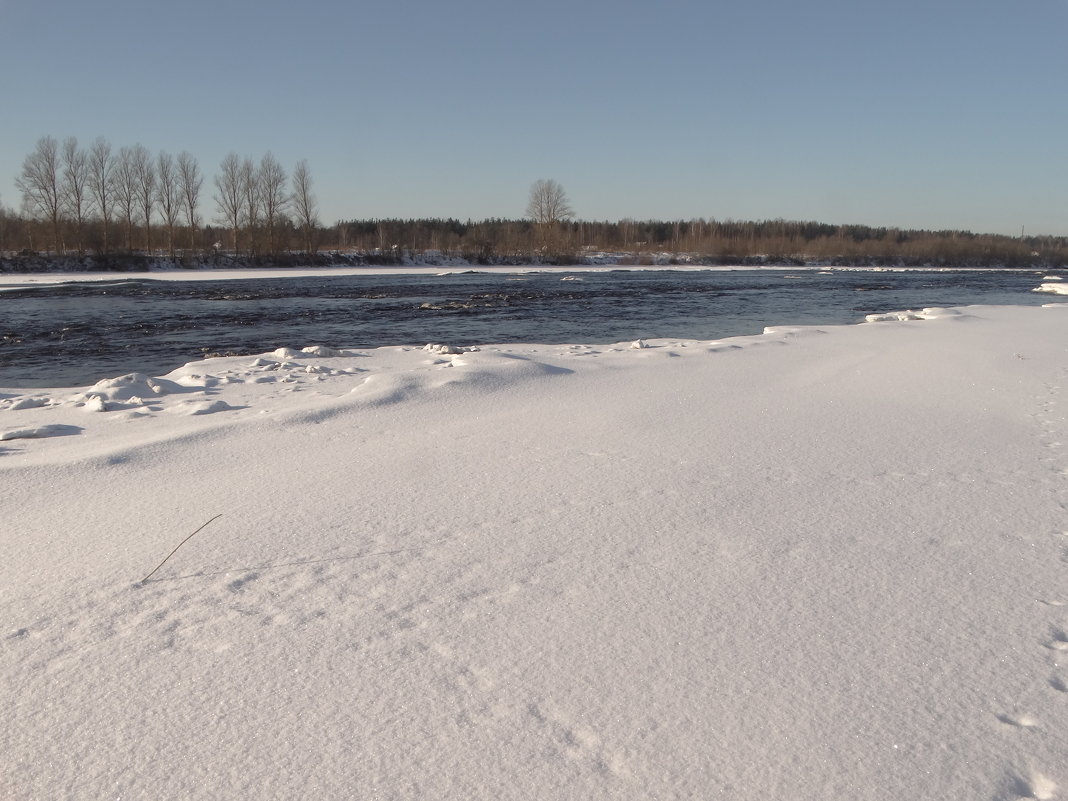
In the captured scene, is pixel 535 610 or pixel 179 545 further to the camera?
pixel 179 545

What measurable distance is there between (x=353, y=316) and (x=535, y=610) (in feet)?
45.9

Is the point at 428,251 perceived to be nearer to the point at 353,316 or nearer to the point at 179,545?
the point at 353,316

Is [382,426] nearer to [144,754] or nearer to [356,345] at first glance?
[144,754]

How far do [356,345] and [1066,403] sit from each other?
8587 mm

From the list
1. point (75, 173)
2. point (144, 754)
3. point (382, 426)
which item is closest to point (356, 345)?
point (382, 426)

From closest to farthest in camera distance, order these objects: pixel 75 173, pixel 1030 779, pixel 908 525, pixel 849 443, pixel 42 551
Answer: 1. pixel 1030 779
2. pixel 42 551
3. pixel 908 525
4. pixel 849 443
5. pixel 75 173

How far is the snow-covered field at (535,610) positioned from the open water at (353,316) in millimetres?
5822

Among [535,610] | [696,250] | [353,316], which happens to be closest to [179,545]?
[535,610]

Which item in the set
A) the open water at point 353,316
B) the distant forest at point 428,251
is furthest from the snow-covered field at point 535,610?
the distant forest at point 428,251

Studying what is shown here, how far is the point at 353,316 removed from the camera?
15484mm

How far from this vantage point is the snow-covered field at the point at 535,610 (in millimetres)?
1635

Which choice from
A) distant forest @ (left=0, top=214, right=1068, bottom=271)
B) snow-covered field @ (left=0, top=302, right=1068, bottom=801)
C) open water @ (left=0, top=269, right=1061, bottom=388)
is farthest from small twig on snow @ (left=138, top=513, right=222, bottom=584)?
distant forest @ (left=0, top=214, right=1068, bottom=271)

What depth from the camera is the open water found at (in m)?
10.4

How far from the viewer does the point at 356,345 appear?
421 inches
